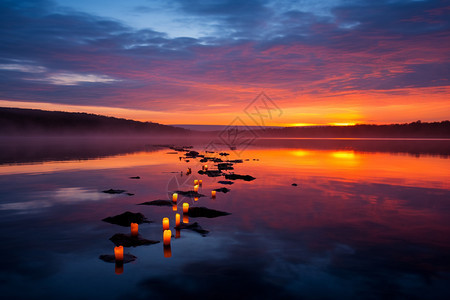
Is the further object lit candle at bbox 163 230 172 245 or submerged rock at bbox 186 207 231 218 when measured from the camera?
submerged rock at bbox 186 207 231 218

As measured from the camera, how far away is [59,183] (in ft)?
82.3

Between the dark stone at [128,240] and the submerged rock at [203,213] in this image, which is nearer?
the dark stone at [128,240]

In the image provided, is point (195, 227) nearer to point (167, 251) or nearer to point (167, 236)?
point (167, 236)

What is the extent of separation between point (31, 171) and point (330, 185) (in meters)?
27.7

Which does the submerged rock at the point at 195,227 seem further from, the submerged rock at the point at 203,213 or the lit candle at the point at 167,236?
the lit candle at the point at 167,236

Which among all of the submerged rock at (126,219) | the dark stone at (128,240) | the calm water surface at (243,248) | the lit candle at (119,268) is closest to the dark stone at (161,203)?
the calm water surface at (243,248)

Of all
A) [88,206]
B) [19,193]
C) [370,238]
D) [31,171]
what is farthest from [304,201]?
[31,171]

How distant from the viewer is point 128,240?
11.7 meters

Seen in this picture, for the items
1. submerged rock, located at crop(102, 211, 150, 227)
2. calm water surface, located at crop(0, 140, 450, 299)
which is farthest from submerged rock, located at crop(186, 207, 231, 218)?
submerged rock, located at crop(102, 211, 150, 227)

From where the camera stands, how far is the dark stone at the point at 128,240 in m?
11.5

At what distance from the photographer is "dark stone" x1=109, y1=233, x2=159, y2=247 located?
11.5 meters

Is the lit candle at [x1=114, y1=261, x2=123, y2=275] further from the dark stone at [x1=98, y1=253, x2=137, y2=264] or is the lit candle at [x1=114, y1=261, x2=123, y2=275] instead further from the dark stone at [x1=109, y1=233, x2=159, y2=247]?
the dark stone at [x1=109, y1=233, x2=159, y2=247]

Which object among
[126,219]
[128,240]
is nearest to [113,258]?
[128,240]

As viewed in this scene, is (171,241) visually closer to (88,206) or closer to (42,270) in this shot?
(42,270)
